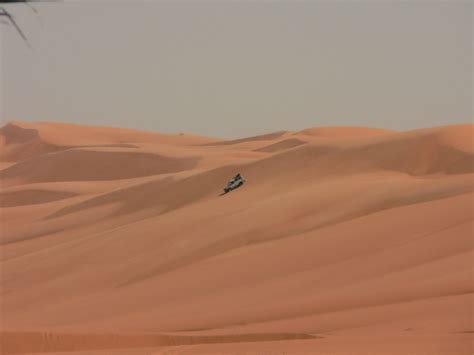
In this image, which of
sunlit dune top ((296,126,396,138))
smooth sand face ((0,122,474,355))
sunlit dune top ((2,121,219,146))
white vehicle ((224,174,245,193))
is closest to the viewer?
smooth sand face ((0,122,474,355))

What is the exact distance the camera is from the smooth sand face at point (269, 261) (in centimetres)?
983

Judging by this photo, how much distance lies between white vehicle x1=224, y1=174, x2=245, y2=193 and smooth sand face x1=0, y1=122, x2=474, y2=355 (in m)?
0.35

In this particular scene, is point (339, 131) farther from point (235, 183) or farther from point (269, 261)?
point (269, 261)

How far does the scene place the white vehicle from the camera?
2830cm

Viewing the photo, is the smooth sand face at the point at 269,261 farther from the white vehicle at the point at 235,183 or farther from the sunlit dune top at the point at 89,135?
the sunlit dune top at the point at 89,135

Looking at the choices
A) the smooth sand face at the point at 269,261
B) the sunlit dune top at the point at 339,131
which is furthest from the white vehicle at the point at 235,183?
the sunlit dune top at the point at 339,131

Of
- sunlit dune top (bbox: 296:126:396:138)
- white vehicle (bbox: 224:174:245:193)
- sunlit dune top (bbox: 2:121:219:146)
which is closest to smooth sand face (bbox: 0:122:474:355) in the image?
white vehicle (bbox: 224:174:245:193)

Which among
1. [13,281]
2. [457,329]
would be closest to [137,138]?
[13,281]

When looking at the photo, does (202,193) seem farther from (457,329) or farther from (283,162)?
(457,329)

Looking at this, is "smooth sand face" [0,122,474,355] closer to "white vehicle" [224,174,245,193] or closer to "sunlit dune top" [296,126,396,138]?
"white vehicle" [224,174,245,193]

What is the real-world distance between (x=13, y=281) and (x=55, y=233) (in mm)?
8123

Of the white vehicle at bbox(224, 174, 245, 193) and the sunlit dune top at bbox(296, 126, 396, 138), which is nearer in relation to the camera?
the white vehicle at bbox(224, 174, 245, 193)

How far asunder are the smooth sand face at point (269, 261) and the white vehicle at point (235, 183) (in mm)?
350

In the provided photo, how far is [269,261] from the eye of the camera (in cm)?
1583
